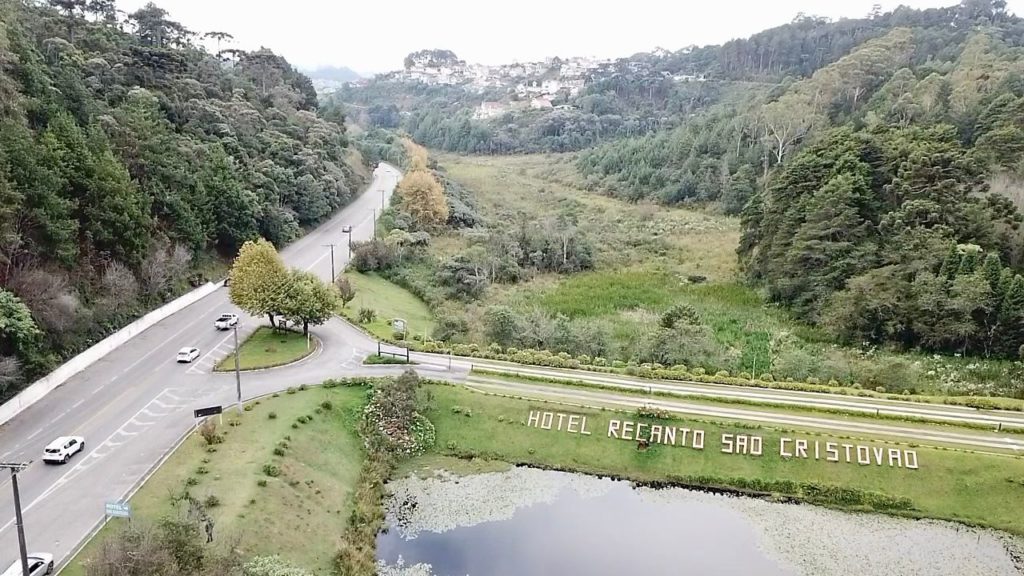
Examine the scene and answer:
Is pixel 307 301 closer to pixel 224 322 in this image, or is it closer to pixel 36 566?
pixel 224 322

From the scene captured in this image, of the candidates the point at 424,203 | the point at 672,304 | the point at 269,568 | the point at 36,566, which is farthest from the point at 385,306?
the point at 36,566

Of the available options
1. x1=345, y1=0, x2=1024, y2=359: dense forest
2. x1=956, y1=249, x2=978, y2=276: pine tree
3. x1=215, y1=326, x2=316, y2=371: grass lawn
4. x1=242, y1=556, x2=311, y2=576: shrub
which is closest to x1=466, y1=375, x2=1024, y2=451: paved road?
x1=345, y1=0, x2=1024, y2=359: dense forest

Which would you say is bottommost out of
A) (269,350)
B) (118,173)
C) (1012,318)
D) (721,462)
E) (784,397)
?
(721,462)

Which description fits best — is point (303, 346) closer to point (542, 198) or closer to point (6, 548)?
point (6, 548)

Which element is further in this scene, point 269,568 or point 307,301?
point 307,301

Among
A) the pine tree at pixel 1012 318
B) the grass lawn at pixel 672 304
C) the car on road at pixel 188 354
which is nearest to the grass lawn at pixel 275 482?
the car on road at pixel 188 354

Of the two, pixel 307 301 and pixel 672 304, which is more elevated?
pixel 307 301

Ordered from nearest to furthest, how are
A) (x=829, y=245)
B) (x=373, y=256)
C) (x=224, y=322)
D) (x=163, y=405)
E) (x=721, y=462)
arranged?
(x=721, y=462) < (x=163, y=405) < (x=224, y=322) < (x=829, y=245) < (x=373, y=256)

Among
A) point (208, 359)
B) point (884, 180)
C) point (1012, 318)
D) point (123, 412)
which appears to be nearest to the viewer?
point (123, 412)
